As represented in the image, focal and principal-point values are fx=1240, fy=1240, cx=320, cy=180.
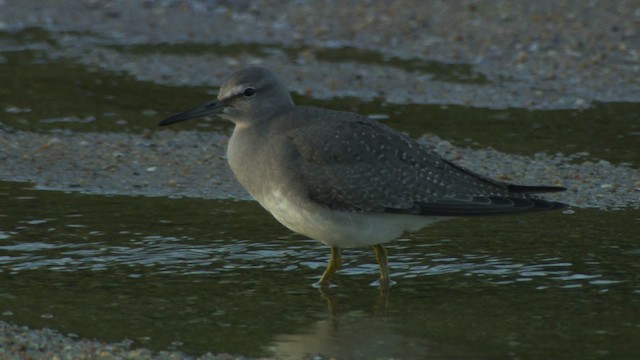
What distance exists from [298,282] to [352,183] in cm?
72

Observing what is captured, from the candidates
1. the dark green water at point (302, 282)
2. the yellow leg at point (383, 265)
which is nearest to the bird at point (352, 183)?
the yellow leg at point (383, 265)

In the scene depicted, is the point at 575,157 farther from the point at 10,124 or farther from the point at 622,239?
the point at 10,124

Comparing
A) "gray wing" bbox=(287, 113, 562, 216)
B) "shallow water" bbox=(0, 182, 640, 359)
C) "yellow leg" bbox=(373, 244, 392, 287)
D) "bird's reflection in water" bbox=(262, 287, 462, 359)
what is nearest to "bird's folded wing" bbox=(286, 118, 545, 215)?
"gray wing" bbox=(287, 113, 562, 216)

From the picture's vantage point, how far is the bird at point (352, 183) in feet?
24.5

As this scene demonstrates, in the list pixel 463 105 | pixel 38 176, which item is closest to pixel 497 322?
pixel 38 176

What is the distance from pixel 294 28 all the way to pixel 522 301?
8018 millimetres

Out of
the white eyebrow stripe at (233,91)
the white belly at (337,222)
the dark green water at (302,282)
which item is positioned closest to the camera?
the dark green water at (302,282)

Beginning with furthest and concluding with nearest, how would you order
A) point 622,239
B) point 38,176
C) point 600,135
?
point 600,135 < point 38,176 < point 622,239

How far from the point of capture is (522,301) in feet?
23.7

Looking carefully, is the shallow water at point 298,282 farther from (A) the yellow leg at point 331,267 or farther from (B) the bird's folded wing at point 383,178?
(B) the bird's folded wing at point 383,178

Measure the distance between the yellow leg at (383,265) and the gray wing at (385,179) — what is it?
33 centimetres

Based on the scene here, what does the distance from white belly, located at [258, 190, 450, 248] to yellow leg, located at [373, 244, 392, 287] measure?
0.18 meters

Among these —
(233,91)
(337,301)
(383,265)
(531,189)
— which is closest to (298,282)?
(337,301)

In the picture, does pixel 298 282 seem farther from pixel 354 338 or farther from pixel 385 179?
pixel 354 338
